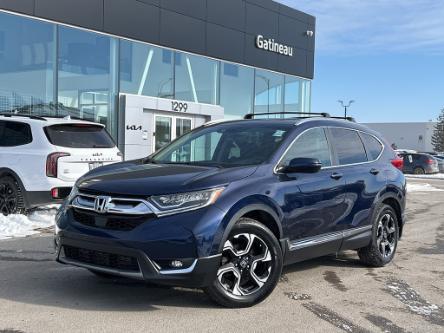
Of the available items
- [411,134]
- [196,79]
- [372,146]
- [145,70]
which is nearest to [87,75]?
[145,70]

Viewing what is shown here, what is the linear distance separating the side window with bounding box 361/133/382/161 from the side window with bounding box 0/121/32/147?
5.55 metres

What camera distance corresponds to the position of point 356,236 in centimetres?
639

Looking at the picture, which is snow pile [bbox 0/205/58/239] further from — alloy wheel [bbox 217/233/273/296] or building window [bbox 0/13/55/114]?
building window [bbox 0/13/55/114]

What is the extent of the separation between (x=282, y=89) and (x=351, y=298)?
751 inches

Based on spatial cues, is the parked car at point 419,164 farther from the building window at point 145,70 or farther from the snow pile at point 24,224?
the snow pile at point 24,224

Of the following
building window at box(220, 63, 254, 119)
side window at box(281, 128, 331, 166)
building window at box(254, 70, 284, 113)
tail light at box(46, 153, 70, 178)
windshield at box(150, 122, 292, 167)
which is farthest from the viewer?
building window at box(254, 70, 284, 113)

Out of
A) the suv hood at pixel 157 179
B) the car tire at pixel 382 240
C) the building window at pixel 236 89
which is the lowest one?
the car tire at pixel 382 240

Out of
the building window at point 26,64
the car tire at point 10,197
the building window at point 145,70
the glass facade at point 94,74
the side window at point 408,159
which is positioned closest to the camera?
the car tire at point 10,197

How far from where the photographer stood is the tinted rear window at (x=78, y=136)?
31.1 feet

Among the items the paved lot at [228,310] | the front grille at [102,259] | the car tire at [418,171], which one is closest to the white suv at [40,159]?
the paved lot at [228,310]

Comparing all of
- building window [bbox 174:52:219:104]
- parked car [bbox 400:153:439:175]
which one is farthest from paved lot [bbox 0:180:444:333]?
parked car [bbox 400:153:439:175]

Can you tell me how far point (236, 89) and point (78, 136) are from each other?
41.3 feet

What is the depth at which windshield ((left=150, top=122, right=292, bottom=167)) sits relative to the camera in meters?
5.64

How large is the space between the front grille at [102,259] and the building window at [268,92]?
1796 centimetres
